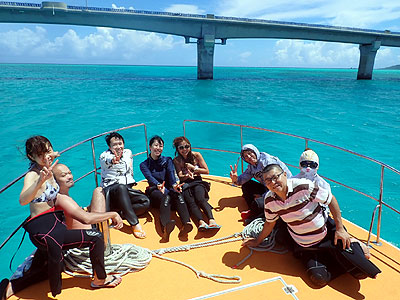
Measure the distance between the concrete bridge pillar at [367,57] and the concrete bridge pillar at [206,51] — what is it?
29.5m

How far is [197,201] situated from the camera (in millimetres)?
4273

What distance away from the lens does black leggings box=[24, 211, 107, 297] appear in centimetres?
256

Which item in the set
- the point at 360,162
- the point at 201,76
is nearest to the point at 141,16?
the point at 201,76

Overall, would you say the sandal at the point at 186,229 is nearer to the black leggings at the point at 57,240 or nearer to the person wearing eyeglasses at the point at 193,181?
the person wearing eyeglasses at the point at 193,181

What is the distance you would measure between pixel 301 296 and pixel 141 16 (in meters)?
40.2

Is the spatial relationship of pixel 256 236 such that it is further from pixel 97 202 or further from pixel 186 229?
pixel 97 202

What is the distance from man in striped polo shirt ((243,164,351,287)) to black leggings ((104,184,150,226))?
201 centimetres

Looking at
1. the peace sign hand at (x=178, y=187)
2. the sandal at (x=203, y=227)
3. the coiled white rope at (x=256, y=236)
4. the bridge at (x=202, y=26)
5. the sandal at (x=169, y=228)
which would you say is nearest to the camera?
the coiled white rope at (x=256, y=236)

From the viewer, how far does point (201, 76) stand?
49562 millimetres

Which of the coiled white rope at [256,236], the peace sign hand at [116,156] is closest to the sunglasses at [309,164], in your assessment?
the coiled white rope at [256,236]

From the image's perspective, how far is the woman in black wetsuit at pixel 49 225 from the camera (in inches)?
100

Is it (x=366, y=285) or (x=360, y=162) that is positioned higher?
(x=366, y=285)

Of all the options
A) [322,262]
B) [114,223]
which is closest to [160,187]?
[114,223]

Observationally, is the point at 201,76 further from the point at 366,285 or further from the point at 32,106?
the point at 366,285
